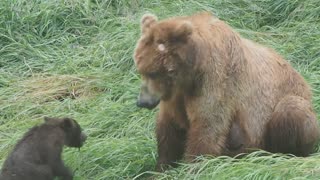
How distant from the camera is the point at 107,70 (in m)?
9.32

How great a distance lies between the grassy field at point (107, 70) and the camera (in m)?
6.66

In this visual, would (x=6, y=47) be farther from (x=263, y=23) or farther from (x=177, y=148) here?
(x=177, y=148)

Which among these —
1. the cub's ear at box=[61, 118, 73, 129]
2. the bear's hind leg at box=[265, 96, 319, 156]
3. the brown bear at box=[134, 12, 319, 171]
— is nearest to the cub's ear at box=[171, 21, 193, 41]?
the brown bear at box=[134, 12, 319, 171]

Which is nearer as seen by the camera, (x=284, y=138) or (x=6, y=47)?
(x=284, y=138)

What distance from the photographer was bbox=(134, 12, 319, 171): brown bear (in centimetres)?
587

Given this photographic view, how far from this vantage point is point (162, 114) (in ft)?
20.8

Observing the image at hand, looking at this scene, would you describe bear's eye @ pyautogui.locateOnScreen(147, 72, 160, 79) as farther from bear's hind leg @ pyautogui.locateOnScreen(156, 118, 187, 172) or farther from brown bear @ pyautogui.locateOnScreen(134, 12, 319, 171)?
bear's hind leg @ pyautogui.locateOnScreen(156, 118, 187, 172)

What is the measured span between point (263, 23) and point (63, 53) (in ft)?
7.98

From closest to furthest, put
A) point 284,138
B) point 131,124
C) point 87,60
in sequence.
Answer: point 284,138 → point 131,124 → point 87,60

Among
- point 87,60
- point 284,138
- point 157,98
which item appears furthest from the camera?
point 87,60

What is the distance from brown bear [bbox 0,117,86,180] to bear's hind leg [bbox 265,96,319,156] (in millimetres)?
1571

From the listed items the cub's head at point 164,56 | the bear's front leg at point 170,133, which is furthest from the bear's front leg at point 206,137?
the cub's head at point 164,56

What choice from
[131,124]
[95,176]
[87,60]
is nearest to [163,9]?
[87,60]

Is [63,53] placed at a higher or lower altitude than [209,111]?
lower
